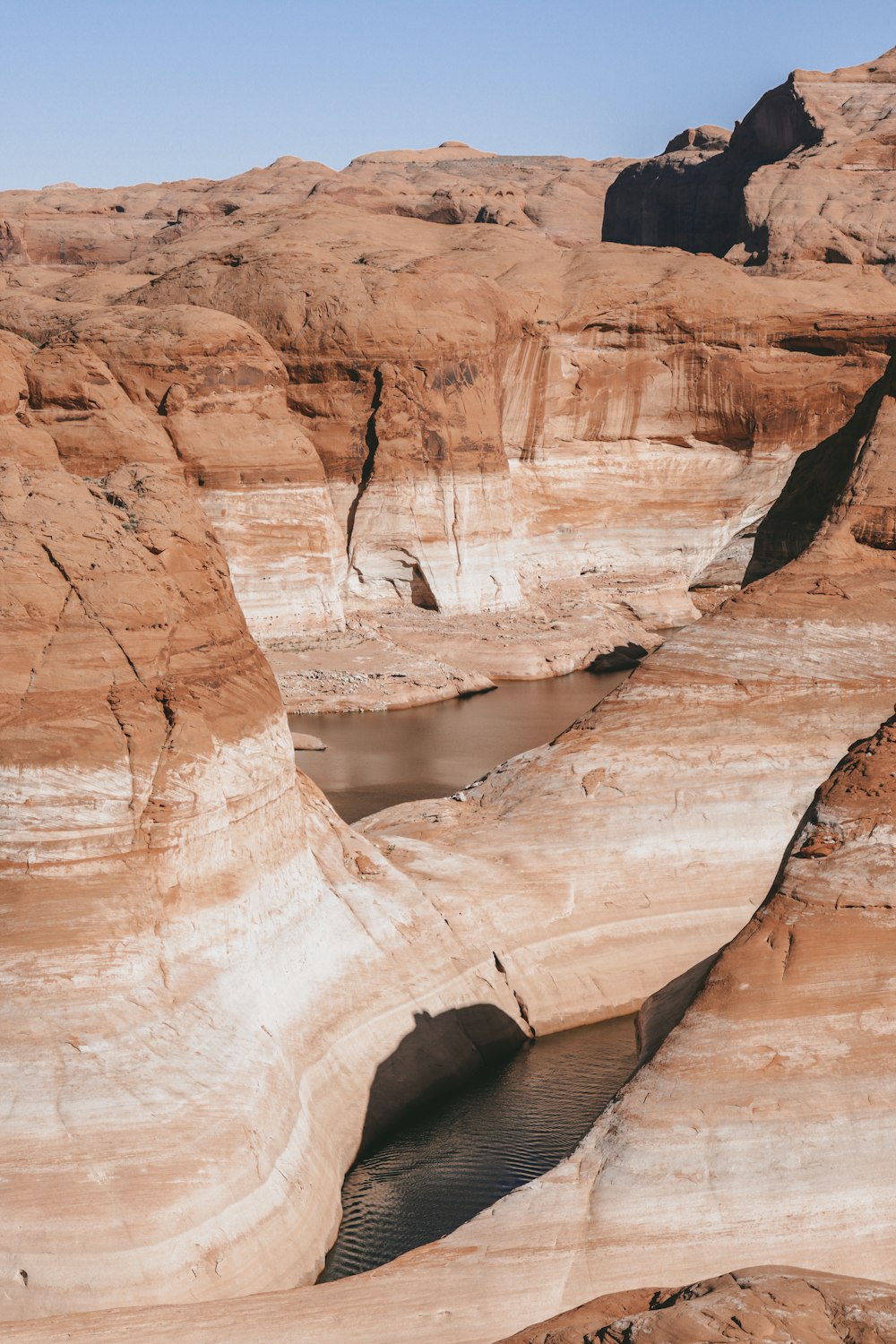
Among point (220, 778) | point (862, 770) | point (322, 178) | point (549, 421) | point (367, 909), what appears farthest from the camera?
point (322, 178)

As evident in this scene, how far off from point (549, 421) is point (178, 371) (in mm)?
11338

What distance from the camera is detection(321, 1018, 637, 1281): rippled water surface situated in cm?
1110

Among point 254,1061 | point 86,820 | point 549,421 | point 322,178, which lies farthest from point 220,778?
point 322,178

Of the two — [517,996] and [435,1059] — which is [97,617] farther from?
[517,996]

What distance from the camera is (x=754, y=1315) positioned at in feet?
22.1

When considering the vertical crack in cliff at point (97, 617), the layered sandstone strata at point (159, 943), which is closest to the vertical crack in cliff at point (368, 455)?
the layered sandstone strata at point (159, 943)

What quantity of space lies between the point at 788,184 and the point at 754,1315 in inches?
2089

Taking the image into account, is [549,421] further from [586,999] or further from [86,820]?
[86,820]

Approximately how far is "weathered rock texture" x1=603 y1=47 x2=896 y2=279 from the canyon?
22558 millimetres

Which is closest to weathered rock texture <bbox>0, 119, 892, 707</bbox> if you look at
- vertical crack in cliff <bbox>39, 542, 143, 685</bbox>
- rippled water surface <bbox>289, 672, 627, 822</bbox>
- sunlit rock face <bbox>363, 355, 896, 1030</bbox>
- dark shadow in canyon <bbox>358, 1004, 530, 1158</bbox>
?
rippled water surface <bbox>289, 672, 627, 822</bbox>

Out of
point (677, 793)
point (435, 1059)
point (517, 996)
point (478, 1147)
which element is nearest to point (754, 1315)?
point (478, 1147)

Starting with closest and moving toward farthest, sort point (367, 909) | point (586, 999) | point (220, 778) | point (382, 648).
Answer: point (220, 778) → point (367, 909) → point (586, 999) → point (382, 648)

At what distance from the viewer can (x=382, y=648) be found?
102ft

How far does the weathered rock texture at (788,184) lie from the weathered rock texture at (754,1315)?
46034 millimetres
